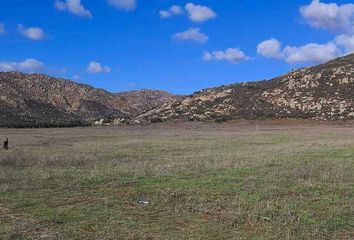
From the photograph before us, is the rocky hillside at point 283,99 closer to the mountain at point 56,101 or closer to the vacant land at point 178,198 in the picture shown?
the mountain at point 56,101

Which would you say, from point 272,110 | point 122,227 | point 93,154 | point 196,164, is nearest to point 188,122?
point 272,110

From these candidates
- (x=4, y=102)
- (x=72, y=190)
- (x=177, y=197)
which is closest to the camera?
(x=177, y=197)

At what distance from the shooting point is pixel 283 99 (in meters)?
83.4

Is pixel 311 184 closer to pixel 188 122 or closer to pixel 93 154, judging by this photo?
pixel 93 154

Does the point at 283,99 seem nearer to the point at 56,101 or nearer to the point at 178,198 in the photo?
the point at 56,101

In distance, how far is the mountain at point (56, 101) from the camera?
112750mm

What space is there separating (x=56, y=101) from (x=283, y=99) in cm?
A: 6976

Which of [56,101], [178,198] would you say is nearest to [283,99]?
[56,101]

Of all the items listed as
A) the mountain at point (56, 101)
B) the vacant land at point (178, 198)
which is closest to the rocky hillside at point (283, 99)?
the mountain at point (56, 101)

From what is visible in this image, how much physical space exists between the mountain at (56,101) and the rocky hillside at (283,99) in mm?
18793

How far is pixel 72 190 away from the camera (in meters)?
15.5

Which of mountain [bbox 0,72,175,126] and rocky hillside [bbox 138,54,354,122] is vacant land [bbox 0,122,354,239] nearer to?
rocky hillside [bbox 138,54,354,122]

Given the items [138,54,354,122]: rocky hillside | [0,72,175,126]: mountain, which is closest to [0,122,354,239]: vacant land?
[138,54,354,122]: rocky hillside

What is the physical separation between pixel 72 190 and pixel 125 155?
1177cm
